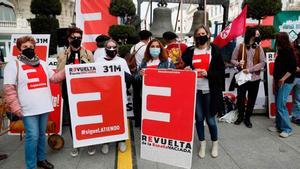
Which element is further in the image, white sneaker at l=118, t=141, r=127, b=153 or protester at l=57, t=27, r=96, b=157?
white sneaker at l=118, t=141, r=127, b=153

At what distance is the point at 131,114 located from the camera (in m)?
5.60

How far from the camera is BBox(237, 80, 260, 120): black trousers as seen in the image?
4992 millimetres

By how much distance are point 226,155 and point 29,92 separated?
107 inches

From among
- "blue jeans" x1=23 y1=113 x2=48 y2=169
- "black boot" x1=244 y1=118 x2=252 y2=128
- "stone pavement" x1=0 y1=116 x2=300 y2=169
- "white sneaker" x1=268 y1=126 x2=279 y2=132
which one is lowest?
"stone pavement" x1=0 y1=116 x2=300 y2=169

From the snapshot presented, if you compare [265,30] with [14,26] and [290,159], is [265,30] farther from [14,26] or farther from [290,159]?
[14,26]

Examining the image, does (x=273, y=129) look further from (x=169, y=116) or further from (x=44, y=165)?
(x=44, y=165)

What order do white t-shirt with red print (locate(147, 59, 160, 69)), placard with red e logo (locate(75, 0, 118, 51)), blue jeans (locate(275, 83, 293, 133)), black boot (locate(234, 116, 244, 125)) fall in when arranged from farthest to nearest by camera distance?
placard with red e logo (locate(75, 0, 118, 51)) < black boot (locate(234, 116, 244, 125)) < blue jeans (locate(275, 83, 293, 133)) < white t-shirt with red print (locate(147, 59, 160, 69))

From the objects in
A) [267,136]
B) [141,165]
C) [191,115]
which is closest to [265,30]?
[267,136]

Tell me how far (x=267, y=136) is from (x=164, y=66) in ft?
7.16

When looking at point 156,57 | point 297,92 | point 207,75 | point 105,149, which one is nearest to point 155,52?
point 156,57

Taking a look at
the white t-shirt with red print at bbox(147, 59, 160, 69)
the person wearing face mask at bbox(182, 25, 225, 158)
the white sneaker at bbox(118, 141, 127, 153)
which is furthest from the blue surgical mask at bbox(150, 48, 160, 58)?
the white sneaker at bbox(118, 141, 127, 153)

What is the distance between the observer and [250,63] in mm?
4938

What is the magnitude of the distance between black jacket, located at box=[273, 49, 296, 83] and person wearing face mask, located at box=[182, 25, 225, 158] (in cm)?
138

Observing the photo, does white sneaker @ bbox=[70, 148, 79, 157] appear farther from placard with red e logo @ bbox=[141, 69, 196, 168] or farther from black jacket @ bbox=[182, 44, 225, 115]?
black jacket @ bbox=[182, 44, 225, 115]
